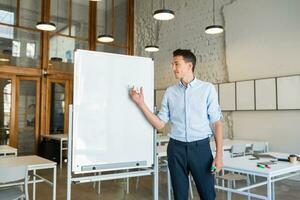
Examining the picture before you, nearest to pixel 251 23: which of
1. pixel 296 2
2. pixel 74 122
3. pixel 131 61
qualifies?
pixel 296 2

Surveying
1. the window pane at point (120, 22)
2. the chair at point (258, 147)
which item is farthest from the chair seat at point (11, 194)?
the window pane at point (120, 22)

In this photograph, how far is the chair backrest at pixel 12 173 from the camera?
8.17 feet

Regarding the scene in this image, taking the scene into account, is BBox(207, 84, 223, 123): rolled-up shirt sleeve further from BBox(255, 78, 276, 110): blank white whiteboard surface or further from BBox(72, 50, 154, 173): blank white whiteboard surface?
BBox(255, 78, 276, 110): blank white whiteboard surface

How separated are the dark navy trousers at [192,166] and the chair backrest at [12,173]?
1390 millimetres

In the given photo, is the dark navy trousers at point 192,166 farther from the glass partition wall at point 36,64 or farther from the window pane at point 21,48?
the window pane at point 21,48

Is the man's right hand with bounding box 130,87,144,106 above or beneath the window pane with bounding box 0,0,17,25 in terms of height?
beneath

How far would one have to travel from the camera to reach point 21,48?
7.77m

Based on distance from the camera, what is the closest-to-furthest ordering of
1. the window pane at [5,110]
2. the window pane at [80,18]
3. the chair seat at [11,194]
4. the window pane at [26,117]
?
the chair seat at [11,194] < the window pane at [5,110] < the window pane at [26,117] < the window pane at [80,18]

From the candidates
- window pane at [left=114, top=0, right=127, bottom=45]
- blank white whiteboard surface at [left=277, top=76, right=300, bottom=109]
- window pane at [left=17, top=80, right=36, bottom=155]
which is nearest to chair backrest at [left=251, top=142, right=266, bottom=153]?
blank white whiteboard surface at [left=277, top=76, right=300, bottom=109]

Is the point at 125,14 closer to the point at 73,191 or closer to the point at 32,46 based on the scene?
the point at 32,46

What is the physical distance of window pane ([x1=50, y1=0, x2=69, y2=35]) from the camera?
8453 millimetres

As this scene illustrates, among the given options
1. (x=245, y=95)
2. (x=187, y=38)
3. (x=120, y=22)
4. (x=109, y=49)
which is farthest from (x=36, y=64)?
(x=245, y=95)

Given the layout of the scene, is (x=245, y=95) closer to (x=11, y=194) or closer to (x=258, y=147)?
(x=258, y=147)

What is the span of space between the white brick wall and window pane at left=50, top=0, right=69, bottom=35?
7.66 feet
